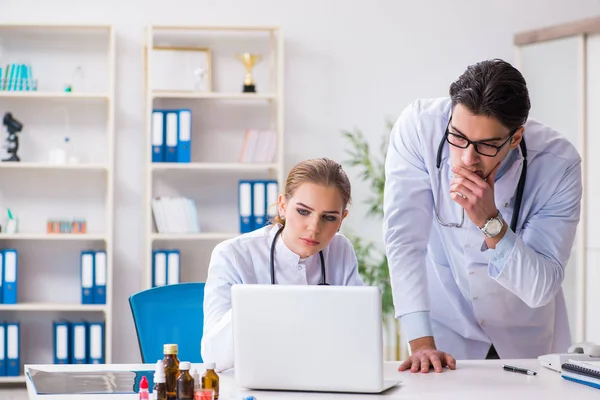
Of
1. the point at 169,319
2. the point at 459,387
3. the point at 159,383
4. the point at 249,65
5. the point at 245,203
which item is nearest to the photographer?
the point at 159,383

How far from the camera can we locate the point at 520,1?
521cm

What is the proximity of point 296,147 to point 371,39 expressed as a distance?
0.80 metres

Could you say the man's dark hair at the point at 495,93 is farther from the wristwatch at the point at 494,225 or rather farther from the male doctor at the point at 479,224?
the wristwatch at the point at 494,225

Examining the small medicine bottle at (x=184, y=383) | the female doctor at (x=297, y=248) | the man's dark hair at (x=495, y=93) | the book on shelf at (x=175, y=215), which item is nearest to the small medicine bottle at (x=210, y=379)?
the small medicine bottle at (x=184, y=383)

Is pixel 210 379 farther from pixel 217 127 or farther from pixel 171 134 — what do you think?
pixel 217 127

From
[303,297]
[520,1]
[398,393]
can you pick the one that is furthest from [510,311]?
[520,1]

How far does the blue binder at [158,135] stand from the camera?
15.4 feet

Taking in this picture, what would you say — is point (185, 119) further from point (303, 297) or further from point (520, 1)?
point (303, 297)

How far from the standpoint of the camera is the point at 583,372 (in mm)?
1879

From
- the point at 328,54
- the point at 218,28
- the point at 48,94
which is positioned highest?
the point at 218,28

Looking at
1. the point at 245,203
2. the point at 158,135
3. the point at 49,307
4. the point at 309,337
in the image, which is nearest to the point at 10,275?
the point at 49,307

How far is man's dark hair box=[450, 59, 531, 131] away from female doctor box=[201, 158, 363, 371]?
402mm

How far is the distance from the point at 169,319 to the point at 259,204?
7.83 ft

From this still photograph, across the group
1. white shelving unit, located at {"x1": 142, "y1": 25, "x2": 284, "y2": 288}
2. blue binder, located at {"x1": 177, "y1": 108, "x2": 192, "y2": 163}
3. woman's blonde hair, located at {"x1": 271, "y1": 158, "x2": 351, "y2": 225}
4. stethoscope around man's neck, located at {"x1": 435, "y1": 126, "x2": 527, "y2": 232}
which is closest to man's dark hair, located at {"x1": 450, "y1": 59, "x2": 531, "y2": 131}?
stethoscope around man's neck, located at {"x1": 435, "y1": 126, "x2": 527, "y2": 232}
